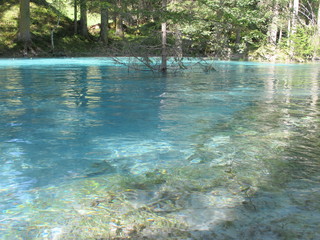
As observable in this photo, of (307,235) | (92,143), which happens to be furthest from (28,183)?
(307,235)

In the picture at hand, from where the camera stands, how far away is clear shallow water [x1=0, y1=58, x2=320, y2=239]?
8.29 feet

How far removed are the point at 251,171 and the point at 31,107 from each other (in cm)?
545

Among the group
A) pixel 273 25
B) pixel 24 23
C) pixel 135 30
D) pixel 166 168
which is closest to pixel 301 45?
pixel 273 25

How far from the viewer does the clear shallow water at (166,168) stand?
253cm

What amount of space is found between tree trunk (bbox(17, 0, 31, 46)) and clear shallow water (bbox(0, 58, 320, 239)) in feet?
81.4

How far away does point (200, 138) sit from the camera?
4.85 meters

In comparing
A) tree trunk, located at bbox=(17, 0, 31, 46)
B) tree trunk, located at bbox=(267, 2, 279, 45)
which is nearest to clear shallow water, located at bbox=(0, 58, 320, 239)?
tree trunk, located at bbox=(17, 0, 31, 46)

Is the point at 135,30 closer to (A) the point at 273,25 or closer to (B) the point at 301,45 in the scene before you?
(B) the point at 301,45

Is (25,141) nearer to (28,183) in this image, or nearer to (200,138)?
(28,183)

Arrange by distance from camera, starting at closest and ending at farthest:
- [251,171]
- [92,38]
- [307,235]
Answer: [307,235]
[251,171]
[92,38]

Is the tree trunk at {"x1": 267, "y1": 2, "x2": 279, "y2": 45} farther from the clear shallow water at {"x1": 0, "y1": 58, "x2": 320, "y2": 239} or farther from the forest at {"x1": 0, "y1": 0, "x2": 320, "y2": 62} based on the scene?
the clear shallow water at {"x1": 0, "y1": 58, "x2": 320, "y2": 239}

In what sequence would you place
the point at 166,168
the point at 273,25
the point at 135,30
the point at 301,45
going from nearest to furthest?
the point at 166,168, the point at 135,30, the point at 301,45, the point at 273,25

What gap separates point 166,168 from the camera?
3.64 meters

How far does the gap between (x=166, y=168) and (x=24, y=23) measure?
29.7 meters
